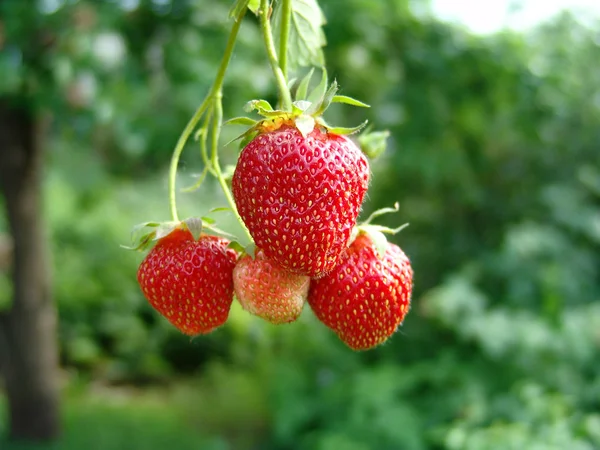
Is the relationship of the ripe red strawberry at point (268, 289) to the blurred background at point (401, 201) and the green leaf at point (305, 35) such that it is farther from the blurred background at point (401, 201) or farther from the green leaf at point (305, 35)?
the blurred background at point (401, 201)

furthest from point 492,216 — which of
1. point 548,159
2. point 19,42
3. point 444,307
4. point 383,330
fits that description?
point 383,330

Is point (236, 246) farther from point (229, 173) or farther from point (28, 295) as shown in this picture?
point (28, 295)

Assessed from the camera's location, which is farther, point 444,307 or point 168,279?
point 444,307

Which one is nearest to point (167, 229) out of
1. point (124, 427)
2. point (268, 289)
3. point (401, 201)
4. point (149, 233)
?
point (149, 233)

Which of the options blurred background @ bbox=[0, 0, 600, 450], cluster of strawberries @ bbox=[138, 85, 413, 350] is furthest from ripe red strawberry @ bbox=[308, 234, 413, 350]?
blurred background @ bbox=[0, 0, 600, 450]

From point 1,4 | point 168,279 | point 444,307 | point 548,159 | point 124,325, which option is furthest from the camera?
point 124,325

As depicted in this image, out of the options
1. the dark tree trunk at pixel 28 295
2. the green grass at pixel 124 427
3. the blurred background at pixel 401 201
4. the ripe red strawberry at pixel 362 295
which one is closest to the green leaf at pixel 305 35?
the ripe red strawberry at pixel 362 295

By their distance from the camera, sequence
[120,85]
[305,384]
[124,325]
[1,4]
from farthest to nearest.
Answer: [124,325], [305,384], [120,85], [1,4]

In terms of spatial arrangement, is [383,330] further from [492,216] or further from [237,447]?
[237,447]
